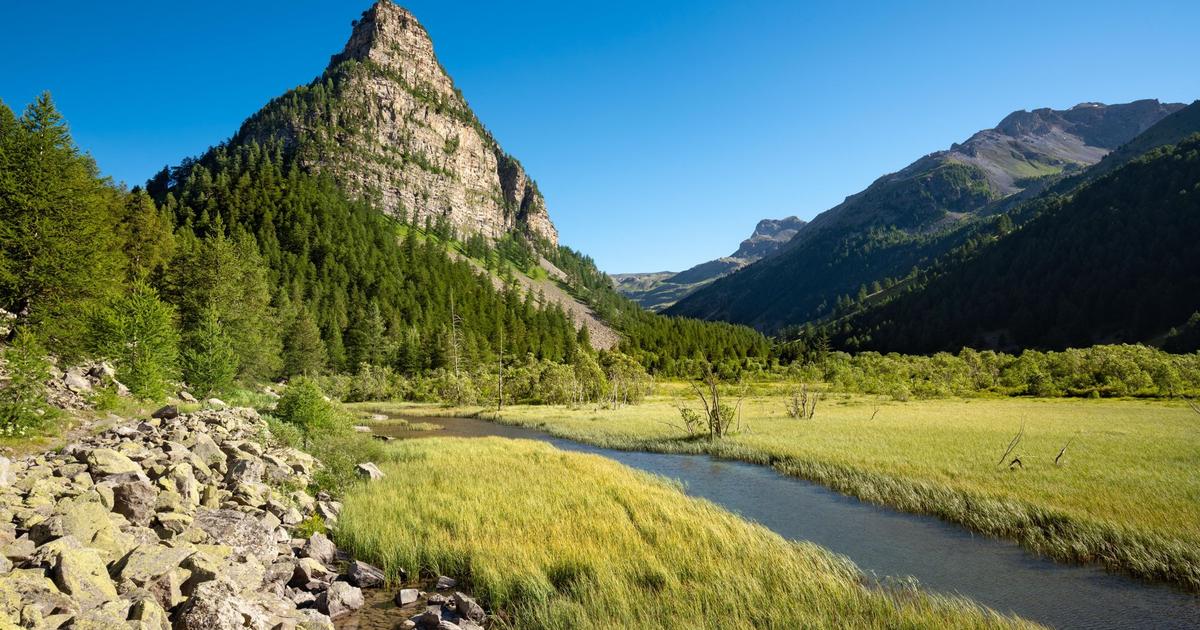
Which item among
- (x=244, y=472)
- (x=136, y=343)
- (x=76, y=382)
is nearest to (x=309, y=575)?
(x=244, y=472)

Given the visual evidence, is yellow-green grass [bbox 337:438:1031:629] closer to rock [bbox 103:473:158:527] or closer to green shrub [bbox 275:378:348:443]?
rock [bbox 103:473:158:527]

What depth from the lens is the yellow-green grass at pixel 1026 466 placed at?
15.4 m

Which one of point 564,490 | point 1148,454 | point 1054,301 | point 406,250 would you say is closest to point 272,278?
point 406,250

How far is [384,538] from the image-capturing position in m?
15.9

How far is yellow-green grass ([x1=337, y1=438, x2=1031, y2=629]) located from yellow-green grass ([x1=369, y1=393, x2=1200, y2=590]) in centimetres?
738

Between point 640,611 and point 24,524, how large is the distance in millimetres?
12259

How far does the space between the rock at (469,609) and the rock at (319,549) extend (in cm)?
509

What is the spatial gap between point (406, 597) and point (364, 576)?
1.92 m

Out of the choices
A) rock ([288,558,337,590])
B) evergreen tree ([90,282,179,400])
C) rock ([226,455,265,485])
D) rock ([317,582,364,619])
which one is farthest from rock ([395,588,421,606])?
evergreen tree ([90,282,179,400])

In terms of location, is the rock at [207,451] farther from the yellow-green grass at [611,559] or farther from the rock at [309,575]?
the rock at [309,575]

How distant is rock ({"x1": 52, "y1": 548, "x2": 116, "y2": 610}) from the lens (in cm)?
792

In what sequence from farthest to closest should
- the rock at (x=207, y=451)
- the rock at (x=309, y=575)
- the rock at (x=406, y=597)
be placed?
1. the rock at (x=207, y=451)
2. the rock at (x=309, y=575)
3. the rock at (x=406, y=597)

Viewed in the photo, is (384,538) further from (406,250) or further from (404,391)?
(406,250)

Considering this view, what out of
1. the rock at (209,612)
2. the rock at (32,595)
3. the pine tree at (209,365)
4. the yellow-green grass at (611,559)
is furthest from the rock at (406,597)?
the pine tree at (209,365)
